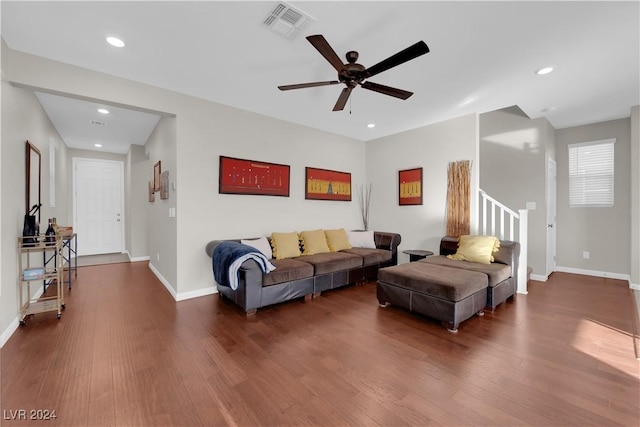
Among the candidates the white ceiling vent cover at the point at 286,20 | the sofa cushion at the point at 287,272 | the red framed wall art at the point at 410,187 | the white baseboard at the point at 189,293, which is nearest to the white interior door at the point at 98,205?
the white baseboard at the point at 189,293

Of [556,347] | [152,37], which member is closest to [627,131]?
[556,347]

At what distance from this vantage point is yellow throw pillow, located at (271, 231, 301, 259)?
3.86 m

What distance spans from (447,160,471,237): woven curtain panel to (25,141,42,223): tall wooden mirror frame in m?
5.60

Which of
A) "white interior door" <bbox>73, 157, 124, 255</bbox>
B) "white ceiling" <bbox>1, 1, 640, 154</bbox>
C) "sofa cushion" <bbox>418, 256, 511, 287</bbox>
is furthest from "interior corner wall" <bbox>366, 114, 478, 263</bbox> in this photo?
"white interior door" <bbox>73, 157, 124, 255</bbox>

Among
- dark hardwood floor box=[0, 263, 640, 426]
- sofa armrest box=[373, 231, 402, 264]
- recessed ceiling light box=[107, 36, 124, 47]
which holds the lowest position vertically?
dark hardwood floor box=[0, 263, 640, 426]

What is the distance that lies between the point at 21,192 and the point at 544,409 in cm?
481

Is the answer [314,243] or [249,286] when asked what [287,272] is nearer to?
[249,286]

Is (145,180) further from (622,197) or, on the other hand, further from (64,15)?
(622,197)

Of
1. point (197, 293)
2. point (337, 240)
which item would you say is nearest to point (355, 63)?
point (337, 240)

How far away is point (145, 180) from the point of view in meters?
5.85

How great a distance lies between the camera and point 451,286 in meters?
2.57

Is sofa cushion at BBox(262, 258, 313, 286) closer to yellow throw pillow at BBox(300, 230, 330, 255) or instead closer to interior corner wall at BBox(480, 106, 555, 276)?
yellow throw pillow at BBox(300, 230, 330, 255)

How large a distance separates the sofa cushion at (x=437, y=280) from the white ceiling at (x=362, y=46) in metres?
2.22

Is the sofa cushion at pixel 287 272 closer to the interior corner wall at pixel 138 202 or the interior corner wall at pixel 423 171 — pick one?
the interior corner wall at pixel 423 171
